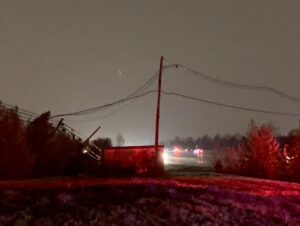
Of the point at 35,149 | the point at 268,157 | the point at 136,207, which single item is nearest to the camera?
the point at 136,207

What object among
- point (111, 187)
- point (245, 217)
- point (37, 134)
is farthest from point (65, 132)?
point (245, 217)

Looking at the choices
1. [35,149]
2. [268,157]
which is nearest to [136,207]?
[35,149]

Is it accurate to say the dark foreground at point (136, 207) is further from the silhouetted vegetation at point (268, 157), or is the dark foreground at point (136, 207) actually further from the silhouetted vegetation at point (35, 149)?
the silhouetted vegetation at point (268, 157)

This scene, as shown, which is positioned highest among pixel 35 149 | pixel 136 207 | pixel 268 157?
pixel 268 157

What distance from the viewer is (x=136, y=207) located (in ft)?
51.1

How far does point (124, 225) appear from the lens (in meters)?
13.9

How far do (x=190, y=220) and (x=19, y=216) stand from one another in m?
5.25

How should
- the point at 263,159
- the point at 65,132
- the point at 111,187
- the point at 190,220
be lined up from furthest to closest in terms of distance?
the point at 263,159 < the point at 65,132 < the point at 111,187 < the point at 190,220

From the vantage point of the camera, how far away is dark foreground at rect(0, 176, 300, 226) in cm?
1363

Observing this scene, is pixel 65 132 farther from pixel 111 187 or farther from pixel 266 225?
pixel 266 225

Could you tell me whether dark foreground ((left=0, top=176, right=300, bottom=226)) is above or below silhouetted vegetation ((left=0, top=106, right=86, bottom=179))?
below

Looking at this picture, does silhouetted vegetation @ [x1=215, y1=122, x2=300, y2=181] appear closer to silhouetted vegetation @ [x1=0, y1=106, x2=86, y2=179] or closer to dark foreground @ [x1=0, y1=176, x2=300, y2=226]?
silhouetted vegetation @ [x1=0, y1=106, x2=86, y2=179]

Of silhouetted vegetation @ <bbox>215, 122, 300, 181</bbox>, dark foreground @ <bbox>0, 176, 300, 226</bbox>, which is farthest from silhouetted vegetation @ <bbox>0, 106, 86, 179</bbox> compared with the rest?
silhouetted vegetation @ <bbox>215, 122, 300, 181</bbox>

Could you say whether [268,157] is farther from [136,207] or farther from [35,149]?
[136,207]
